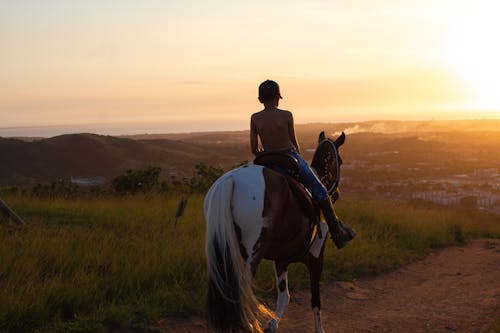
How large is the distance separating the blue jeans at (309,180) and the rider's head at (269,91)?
62 centimetres

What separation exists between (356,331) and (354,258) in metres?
3.46

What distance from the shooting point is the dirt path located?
21.2ft

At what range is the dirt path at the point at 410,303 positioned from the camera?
6.46m

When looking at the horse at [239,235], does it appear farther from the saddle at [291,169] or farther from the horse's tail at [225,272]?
the saddle at [291,169]

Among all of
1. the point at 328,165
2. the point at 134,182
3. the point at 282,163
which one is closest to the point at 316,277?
the point at 328,165

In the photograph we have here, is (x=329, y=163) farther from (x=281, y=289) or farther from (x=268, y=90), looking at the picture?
(x=281, y=289)

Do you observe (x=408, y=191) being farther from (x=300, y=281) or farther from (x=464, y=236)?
(x=300, y=281)

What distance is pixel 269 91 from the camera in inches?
210

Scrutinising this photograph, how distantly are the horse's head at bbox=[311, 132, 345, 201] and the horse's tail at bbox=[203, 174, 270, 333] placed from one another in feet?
6.47

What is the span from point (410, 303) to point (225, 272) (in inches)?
174

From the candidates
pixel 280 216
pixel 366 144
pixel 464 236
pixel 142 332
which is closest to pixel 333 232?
pixel 280 216

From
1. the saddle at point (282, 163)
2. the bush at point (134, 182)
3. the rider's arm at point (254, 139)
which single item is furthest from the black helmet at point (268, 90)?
the bush at point (134, 182)

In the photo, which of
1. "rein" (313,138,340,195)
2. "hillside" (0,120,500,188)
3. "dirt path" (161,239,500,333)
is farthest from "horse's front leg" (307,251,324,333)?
"hillside" (0,120,500,188)

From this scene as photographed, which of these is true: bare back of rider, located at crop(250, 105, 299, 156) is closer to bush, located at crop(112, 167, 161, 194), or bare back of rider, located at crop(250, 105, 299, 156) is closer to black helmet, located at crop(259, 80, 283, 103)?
black helmet, located at crop(259, 80, 283, 103)
